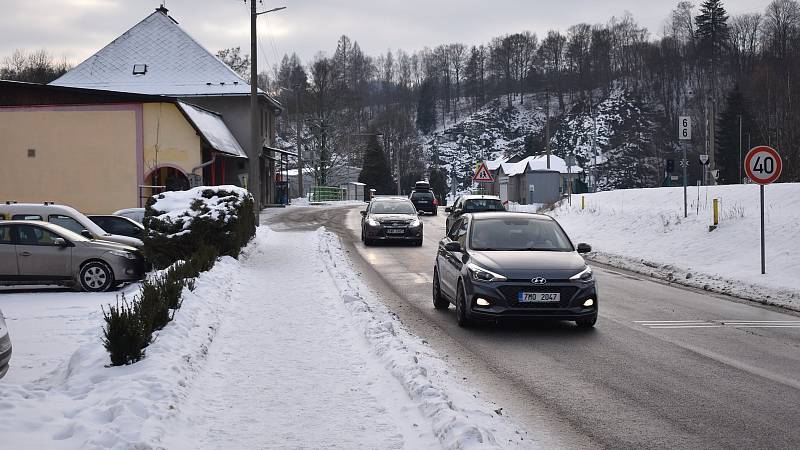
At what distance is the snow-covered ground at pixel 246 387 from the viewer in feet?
17.9

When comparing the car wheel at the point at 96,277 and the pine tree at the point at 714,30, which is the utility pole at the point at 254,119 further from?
the pine tree at the point at 714,30

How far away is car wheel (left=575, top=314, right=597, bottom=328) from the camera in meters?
10.6

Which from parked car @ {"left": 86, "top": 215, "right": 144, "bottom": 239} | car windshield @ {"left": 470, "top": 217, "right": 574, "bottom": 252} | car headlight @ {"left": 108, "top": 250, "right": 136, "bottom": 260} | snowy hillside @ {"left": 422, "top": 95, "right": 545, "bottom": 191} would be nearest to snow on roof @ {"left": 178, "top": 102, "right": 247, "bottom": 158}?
parked car @ {"left": 86, "top": 215, "right": 144, "bottom": 239}

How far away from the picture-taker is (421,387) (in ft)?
21.7

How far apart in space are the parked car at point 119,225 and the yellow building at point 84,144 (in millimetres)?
17428

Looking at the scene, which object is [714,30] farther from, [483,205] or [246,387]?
[246,387]

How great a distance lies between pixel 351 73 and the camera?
143 meters

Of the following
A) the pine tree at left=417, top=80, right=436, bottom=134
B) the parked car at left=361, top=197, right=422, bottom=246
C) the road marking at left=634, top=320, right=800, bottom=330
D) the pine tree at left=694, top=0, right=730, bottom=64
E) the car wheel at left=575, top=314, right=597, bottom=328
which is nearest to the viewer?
the car wheel at left=575, top=314, right=597, bottom=328

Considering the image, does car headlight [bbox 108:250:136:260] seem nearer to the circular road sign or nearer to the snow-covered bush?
the snow-covered bush

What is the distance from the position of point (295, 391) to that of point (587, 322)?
5.08m

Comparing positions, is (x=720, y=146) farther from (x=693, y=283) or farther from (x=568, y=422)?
(x=568, y=422)

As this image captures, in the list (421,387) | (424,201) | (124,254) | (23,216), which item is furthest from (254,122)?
(424,201)

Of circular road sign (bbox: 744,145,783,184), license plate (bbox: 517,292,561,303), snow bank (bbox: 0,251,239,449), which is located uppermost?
circular road sign (bbox: 744,145,783,184)

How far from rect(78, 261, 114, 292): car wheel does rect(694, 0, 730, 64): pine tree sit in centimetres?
11215
